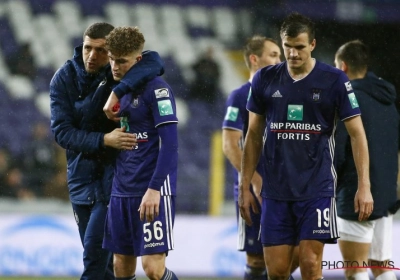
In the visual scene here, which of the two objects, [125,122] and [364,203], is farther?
[125,122]

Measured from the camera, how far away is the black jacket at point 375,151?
617 cm

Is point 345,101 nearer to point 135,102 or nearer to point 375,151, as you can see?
point 375,151

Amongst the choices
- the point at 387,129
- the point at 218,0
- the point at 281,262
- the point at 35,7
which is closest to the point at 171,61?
the point at 218,0

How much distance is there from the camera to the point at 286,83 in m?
5.28

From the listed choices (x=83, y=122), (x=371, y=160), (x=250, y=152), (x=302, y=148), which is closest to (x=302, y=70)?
(x=302, y=148)

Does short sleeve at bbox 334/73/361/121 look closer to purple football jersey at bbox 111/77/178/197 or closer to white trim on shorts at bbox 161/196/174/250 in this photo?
purple football jersey at bbox 111/77/178/197

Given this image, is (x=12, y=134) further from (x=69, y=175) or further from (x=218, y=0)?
(x=69, y=175)

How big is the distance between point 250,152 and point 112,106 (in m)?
0.95

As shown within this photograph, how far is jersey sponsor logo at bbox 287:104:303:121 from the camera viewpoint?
5203mm

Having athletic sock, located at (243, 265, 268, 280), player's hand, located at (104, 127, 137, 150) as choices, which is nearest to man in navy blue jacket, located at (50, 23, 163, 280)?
player's hand, located at (104, 127, 137, 150)

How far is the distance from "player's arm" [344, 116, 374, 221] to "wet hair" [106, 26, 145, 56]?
1409 millimetres

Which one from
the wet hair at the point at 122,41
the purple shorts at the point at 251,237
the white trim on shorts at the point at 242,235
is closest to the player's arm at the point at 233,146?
the purple shorts at the point at 251,237

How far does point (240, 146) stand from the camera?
6.65 metres

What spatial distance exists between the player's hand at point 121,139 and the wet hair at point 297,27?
3.77ft
